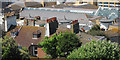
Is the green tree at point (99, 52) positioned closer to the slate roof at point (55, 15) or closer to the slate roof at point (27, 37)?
the slate roof at point (27, 37)

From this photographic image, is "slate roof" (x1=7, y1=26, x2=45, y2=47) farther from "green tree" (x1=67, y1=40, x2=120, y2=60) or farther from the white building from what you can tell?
"green tree" (x1=67, y1=40, x2=120, y2=60)

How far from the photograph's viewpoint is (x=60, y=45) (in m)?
11.2

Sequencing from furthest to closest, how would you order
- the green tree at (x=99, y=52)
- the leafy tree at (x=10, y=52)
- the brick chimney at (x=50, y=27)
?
the brick chimney at (x=50, y=27) → the green tree at (x=99, y=52) → the leafy tree at (x=10, y=52)

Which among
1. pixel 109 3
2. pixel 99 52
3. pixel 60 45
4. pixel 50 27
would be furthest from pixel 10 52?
pixel 109 3

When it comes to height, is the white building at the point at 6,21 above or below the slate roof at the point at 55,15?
above

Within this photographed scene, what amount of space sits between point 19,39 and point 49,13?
832 inches

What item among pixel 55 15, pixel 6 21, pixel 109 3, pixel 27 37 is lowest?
pixel 109 3

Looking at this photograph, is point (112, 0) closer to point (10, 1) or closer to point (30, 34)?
point (10, 1)

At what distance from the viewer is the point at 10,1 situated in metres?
54.6

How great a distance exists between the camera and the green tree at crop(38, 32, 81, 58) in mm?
11188

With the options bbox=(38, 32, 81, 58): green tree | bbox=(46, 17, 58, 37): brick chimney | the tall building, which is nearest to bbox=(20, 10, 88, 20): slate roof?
bbox=(46, 17, 58, 37): brick chimney

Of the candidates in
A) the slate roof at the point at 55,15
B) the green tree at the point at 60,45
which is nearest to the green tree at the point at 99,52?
the green tree at the point at 60,45

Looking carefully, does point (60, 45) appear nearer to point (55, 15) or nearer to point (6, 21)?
→ point (6, 21)

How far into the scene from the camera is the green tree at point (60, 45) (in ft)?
36.7
